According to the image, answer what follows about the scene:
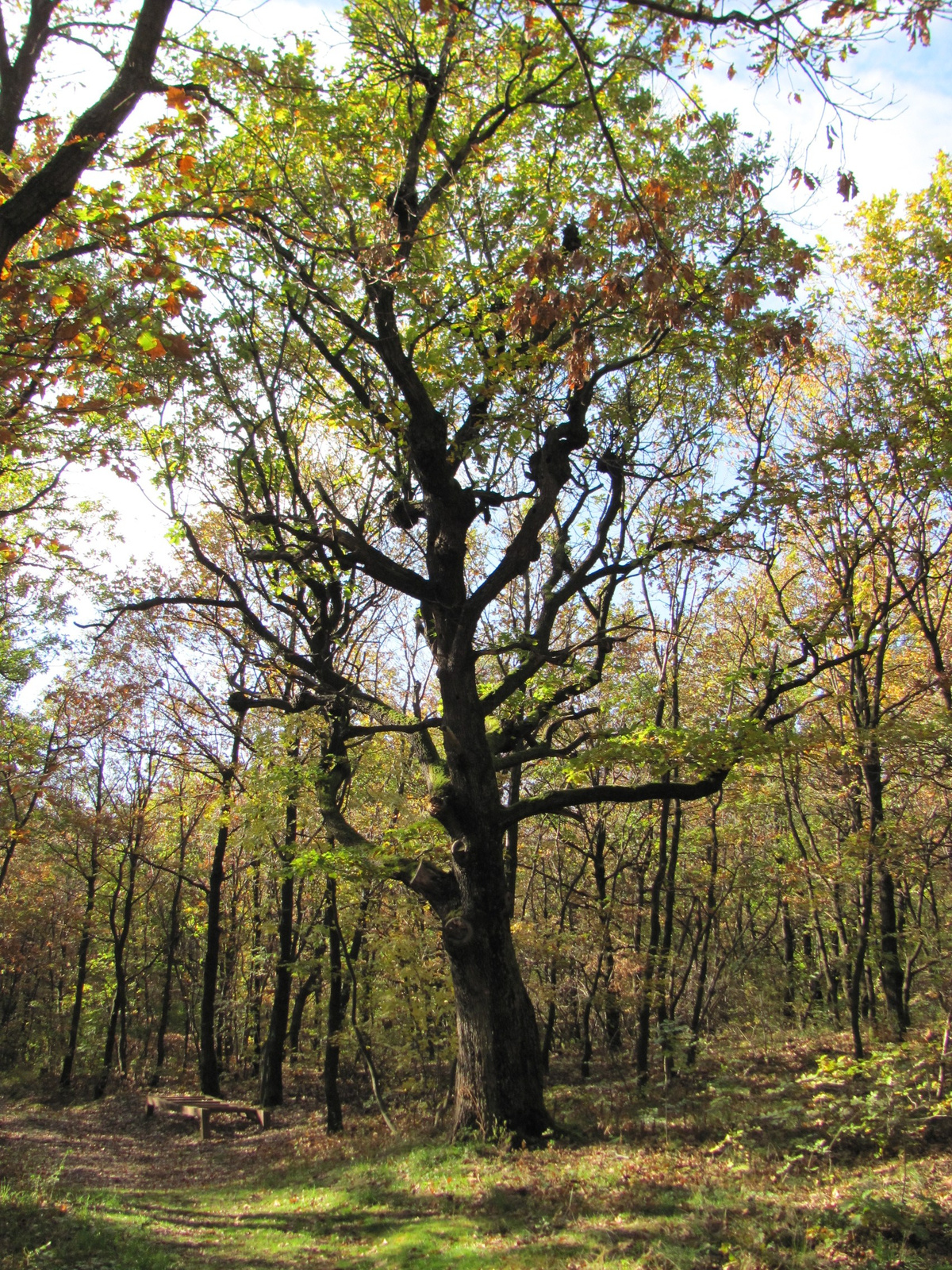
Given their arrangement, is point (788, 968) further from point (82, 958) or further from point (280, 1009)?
point (82, 958)

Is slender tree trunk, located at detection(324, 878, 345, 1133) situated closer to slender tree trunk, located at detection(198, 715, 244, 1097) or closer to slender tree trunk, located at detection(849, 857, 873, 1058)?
slender tree trunk, located at detection(198, 715, 244, 1097)

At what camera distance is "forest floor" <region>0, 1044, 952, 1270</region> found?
4762mm

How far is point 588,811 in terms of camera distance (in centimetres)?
1759

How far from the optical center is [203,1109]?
13.9 meters

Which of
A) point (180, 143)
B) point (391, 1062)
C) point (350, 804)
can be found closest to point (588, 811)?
point (350, 804)

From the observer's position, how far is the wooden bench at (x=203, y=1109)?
45.7ft

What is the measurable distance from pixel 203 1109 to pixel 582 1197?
34.4 ft

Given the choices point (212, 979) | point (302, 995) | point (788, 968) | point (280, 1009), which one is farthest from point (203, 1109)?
point (788, 968)

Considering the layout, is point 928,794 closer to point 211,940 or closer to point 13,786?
point 211,940

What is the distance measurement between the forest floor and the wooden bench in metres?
2.92

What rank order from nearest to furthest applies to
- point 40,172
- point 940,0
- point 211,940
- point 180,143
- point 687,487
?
point 940,0, point 40,172, point 180,143, point 687,487, point 211,940

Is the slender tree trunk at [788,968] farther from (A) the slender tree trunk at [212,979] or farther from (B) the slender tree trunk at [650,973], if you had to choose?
(A) the slender tree trunk at [212,979]

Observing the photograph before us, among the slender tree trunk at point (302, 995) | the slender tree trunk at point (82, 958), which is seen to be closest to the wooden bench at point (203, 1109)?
the slender tree trunk at point (302, 995)

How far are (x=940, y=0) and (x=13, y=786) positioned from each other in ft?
71.8
